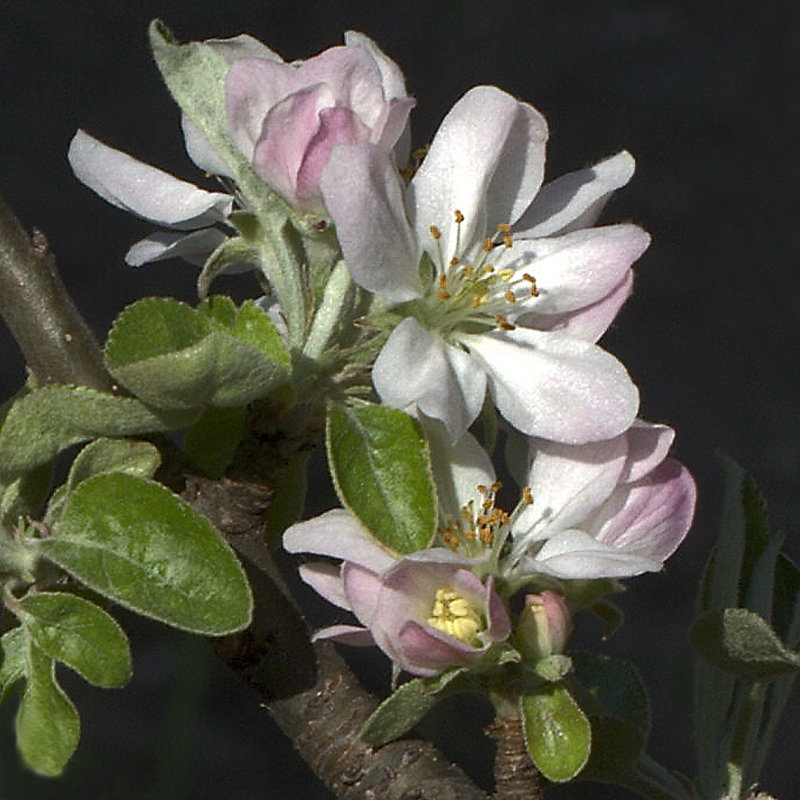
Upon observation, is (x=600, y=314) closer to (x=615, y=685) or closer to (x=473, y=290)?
(x=473, y=290)

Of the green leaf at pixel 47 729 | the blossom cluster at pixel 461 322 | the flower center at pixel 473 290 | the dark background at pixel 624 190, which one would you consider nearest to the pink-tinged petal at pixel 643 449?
the blossom cluster at pixel 461 322

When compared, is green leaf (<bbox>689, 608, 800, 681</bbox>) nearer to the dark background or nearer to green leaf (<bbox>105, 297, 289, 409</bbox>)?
green leaf (<bbox>105, 297, 289, 409</bbox>)

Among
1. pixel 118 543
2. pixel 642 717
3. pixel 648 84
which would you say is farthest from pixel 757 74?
pixel 118 543

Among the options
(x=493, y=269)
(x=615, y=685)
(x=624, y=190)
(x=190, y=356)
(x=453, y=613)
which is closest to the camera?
(x=190, y=356)

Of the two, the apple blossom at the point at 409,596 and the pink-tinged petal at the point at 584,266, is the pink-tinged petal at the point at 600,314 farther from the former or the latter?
the apple blossom at the point at 409,596

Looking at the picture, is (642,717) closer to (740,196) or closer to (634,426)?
(634,426)

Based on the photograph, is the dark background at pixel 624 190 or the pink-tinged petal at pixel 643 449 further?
the dark background at pixel 624 190

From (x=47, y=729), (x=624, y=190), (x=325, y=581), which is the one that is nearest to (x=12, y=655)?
(x=47, y=729)
